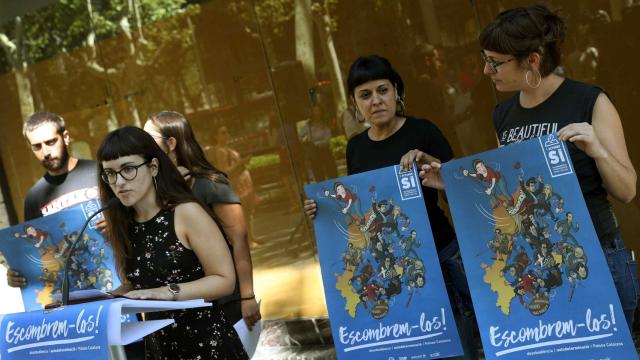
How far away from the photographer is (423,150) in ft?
10.6

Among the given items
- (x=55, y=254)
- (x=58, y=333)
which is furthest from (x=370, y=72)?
(x=55, y=254)

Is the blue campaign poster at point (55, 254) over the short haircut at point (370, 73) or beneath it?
beneath

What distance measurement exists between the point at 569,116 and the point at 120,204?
162cm

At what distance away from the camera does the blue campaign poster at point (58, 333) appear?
8.50 ft

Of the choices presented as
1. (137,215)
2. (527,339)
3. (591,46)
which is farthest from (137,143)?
(591,46)

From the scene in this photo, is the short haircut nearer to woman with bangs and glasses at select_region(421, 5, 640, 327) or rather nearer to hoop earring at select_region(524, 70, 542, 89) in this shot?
woman with bangs and glasses at select_region(421, 5, 640, 327)

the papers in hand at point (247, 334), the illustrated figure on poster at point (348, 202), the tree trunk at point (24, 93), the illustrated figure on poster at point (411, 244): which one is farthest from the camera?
the tree trunk at point (24, 93)

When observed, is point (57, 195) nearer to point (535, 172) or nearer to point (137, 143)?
point (137, 143)

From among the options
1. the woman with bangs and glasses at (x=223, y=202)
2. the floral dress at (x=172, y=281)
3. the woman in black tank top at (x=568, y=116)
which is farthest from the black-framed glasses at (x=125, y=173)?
the woman in black tank top at (x=568, y=116)

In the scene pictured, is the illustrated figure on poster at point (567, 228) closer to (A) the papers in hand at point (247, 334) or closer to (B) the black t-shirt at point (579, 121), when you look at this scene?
(B) the black t-shirt at point (579, 121)

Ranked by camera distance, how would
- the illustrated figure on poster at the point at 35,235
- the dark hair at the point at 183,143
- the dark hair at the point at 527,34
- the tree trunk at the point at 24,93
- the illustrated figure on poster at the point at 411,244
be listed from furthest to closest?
the tree trunk at the point at 24,93, the dark hair at the point at 183,143, the illustrated figure on poster at the point at 35,235, the illustrated figure on poster at the point at 411,244, the dark hair at the point at 527,34

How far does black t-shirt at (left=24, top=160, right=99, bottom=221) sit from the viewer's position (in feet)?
14.5

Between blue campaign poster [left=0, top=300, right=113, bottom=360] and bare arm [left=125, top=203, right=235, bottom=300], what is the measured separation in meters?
0.38

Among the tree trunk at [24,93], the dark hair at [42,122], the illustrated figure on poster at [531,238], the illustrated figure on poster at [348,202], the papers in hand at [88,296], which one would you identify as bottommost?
the illustrated figure on poster at [531,238]
